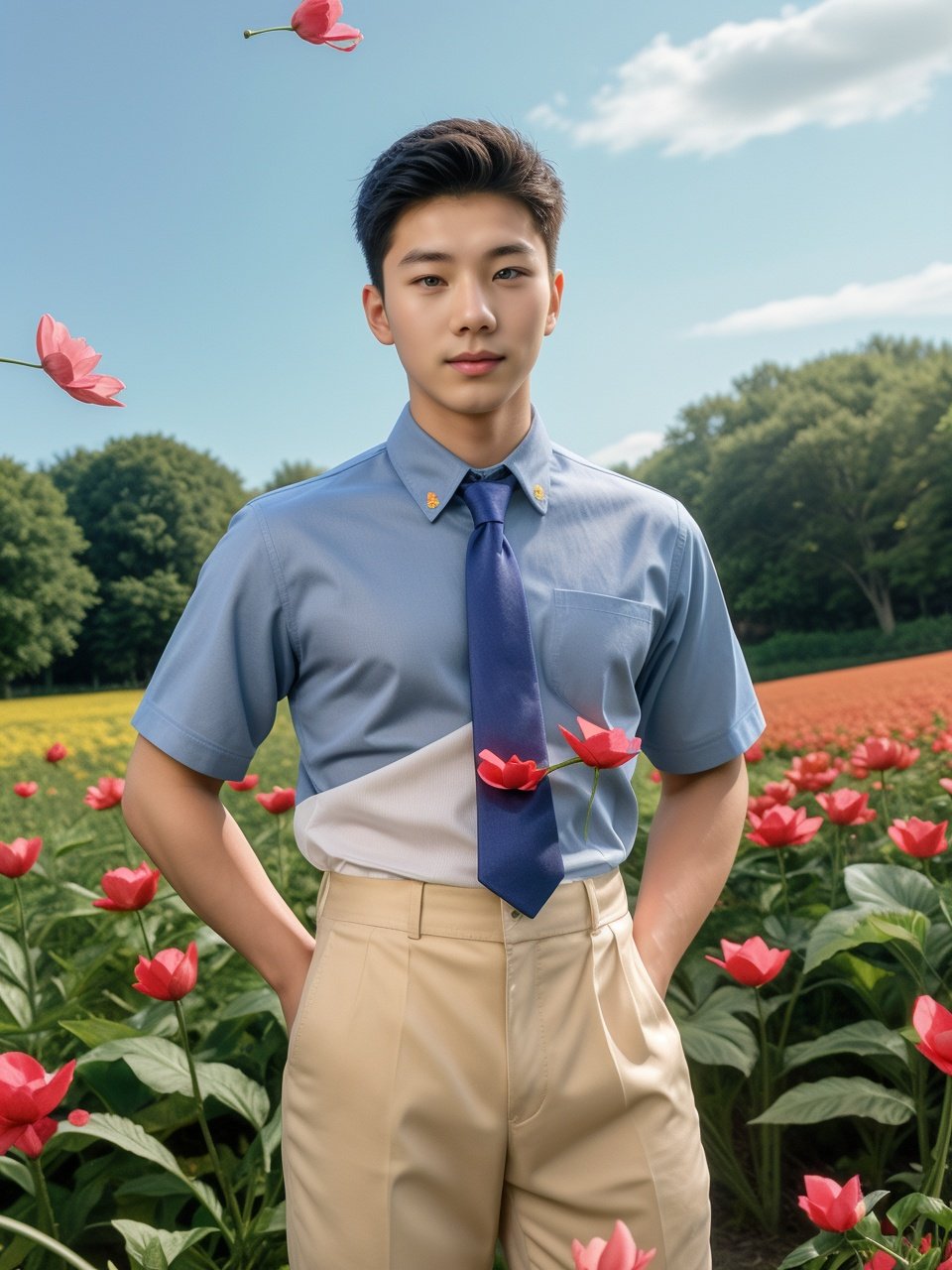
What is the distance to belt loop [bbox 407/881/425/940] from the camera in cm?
128

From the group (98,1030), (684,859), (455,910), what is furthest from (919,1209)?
(98,1030)

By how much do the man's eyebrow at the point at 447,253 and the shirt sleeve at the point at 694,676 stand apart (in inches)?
15.6

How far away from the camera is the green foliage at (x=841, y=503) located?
66.1 feet

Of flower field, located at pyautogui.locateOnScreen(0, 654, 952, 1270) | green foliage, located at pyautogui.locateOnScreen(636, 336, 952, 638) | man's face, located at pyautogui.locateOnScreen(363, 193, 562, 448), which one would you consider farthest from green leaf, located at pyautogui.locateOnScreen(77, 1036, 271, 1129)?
green foliage, located at pyautogui.locateOnScreen(636, 336, 952, 638)

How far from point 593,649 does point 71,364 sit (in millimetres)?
628

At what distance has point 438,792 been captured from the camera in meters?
1.33

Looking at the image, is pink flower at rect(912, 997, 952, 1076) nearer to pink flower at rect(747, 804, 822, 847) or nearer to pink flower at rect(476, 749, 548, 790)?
pink flower at rect(476, 749, 548, 790)

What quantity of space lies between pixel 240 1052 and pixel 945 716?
355 centimetres

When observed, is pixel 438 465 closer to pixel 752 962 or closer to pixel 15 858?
pixel 752 962

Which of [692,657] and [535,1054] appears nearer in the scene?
[535,1054]

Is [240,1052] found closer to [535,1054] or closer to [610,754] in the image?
[535,1054]

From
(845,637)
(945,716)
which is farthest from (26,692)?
(845,637)

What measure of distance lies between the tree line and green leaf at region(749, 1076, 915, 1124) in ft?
29.6

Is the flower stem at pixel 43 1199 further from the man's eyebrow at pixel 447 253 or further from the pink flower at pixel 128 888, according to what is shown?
the man's eyebrow at pixel 447 253
